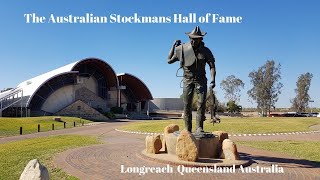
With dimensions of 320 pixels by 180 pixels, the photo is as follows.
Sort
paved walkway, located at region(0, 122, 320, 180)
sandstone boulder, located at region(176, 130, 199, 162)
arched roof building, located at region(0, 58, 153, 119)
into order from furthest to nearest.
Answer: arched roof building, located at region(0, 58, 153, 119) < sandstone boulder, located at region(176, 130, 199, 162) < paved walkway, located at region(0, 122, 320, 180)

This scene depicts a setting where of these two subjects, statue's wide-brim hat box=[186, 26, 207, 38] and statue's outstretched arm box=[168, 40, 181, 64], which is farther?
statue's outstretched arm box=[168, 40, 181, 64]

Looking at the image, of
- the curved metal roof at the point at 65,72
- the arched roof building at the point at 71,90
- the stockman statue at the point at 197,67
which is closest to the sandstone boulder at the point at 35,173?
the stockman statue at the point at 197,67

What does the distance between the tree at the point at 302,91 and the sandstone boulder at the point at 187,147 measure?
7127 centimetres

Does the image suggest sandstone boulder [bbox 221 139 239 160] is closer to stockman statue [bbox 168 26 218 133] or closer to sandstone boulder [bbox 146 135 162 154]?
stockman statue [bbox 168 26 218 133]

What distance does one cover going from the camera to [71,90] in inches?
2176

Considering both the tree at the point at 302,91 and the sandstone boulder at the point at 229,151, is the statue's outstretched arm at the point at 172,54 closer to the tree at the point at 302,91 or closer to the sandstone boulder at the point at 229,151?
the sandstone boulder at the point at 229,151

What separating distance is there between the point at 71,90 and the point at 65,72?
500 centimetres

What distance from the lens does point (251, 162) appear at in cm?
959

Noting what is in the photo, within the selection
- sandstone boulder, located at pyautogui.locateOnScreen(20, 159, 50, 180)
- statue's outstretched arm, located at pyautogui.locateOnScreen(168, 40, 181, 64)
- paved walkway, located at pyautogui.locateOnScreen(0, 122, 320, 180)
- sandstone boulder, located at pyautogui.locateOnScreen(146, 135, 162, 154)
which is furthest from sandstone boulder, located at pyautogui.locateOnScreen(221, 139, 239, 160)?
sandstone boulder, located at pyautogui.locateOnScreen(20, 159, 50, 180)

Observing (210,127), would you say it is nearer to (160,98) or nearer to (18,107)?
(18,107)

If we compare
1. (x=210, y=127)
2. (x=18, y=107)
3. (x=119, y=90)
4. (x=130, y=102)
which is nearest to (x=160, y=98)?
(x=130, y=102)

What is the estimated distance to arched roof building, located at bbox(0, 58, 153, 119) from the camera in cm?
4897

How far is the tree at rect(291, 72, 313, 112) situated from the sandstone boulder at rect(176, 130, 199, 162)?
234ft

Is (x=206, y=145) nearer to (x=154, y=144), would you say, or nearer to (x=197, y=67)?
(x=154, y=144)
